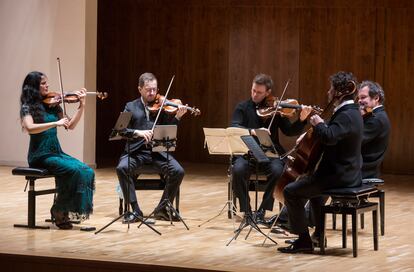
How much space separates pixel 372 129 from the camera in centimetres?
648

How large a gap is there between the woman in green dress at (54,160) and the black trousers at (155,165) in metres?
0.33

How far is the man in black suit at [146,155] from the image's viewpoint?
6.95 meters

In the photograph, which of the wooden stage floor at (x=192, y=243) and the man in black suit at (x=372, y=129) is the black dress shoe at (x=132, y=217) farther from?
the man in black suit at (x=372, y=129)

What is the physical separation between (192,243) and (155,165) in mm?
1183

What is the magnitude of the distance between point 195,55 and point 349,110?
6.22 m

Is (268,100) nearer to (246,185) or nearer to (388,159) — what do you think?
(246,185)

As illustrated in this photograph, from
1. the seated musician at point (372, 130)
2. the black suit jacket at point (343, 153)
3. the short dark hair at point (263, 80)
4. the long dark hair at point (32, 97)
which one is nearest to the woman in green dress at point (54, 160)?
the long dark hair at point (32, 97)

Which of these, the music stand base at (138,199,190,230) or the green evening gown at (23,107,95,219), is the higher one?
the green evening gown at (23,107,95,219)

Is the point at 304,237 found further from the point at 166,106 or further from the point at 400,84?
the point at 400,84

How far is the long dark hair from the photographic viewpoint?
6.59m

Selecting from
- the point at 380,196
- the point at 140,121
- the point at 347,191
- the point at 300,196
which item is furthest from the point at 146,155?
the point at 347,191

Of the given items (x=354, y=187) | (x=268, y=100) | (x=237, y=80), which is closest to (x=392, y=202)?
(x=268, y=100)

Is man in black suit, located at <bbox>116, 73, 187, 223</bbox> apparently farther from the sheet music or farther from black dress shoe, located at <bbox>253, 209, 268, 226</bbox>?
black dress shoe, located at <bbox>253, 209, 268, 226</bbox>

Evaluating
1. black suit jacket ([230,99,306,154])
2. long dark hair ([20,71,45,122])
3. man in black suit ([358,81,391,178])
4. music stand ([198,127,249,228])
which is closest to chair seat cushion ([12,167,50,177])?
long dark hair ([20,71,45,122])
